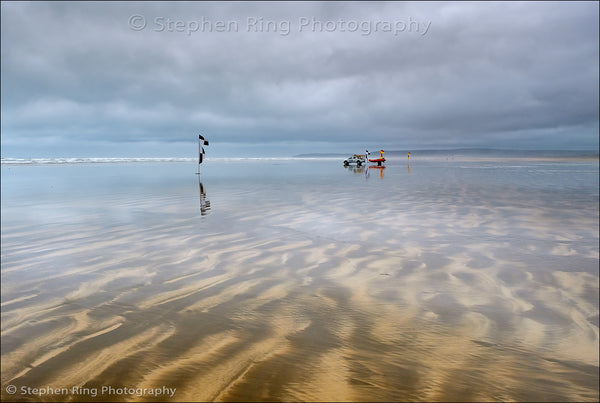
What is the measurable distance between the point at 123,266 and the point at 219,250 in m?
1.71

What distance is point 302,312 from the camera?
13.6 feet

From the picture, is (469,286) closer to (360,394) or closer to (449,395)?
(449,395)

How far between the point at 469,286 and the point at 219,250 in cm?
440

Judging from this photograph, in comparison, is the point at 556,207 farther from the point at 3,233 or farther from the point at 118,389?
the point at 3,233

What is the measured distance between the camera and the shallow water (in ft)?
9.37

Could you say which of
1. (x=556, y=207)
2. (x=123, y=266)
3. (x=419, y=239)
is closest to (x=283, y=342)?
(x=123, y=266)

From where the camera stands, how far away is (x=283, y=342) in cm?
345

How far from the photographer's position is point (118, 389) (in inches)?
110

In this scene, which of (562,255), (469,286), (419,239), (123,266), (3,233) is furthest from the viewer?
(3,233)

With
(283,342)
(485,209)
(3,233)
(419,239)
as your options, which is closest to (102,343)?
(283,342)

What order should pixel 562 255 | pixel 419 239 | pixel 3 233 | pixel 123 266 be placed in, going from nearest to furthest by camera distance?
pixel 123 266 < pixel 562 255 < pixel 419 239 < pixel 3 233

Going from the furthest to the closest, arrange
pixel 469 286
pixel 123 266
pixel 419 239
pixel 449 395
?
pixel 419 239 → pixel 123 266 → pixel 469 286 → pixel 449 395

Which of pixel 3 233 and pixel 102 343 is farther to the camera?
pixel 3 233

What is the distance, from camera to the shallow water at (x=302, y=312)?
2855 millimetres
